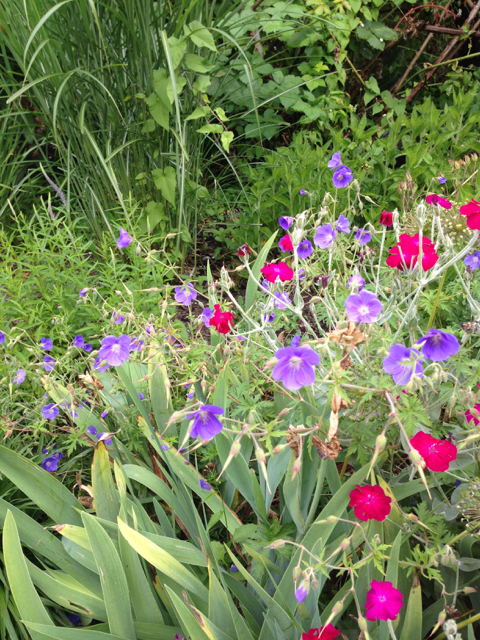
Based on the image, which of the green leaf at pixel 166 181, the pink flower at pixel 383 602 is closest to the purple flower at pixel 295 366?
the pink flower at pixel 383 602

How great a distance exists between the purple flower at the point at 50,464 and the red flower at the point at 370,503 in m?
0.96

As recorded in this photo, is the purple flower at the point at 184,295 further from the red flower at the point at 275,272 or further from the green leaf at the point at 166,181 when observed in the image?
the green leaf at the point at 166,181

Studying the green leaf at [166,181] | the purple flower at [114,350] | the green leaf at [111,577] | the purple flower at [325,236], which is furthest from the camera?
the green leaf at [166,181]

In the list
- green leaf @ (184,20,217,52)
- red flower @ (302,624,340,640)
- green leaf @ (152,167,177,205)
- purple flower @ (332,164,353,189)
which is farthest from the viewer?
green leaf @ (152,167,177,205)

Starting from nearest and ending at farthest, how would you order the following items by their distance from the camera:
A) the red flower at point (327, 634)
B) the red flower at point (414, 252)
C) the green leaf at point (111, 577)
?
the red flower at point (327, 634), the green leaf at point (111, 577), the red flower at point (414, 252)

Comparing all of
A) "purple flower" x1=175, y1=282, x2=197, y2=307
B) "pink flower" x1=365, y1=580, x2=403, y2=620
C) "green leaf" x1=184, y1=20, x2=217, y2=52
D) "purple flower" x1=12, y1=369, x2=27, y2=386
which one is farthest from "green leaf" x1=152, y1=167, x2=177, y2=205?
"pink flower" x1=365, y1=580, x2=403, y2=620

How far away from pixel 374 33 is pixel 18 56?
7.67 feet

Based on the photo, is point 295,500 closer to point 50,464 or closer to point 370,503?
point 370,503

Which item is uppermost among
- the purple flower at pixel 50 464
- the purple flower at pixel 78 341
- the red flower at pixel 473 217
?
the red flower at pixel 473 217

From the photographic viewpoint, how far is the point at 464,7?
3.85 meters

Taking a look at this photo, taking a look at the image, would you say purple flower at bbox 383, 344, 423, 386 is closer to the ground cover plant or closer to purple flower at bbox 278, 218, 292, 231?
the ground cover plant

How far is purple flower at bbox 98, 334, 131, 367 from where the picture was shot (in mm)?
1160

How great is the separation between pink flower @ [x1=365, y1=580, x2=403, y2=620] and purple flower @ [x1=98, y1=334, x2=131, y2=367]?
27.8 inches

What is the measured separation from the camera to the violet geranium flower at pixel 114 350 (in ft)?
3.81
